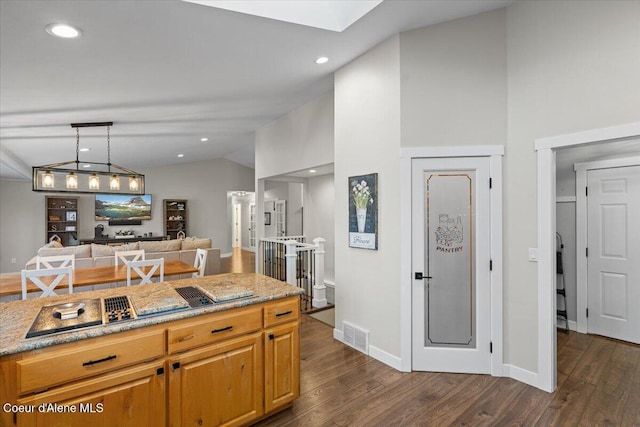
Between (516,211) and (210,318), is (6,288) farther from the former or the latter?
(516,211)

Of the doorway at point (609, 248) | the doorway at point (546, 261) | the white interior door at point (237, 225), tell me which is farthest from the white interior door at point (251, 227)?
the doorway at point (546, 261)

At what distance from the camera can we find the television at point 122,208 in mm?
9838

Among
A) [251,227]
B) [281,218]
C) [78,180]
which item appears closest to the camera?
[78,180]

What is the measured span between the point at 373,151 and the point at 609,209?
3.07 metres

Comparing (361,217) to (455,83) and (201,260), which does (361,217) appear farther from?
(201,260)

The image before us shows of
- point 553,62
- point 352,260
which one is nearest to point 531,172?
point 553,62

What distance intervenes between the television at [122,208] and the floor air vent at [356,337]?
909 cm

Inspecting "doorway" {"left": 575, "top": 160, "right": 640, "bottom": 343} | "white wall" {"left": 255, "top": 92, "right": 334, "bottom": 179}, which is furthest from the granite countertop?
"doorway" {"left": 575, "top": 160, "right": 640, "bottom": 343}

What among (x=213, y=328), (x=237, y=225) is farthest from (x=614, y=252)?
(x=237, y=225)

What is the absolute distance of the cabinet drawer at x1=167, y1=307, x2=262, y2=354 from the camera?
74.5 inches

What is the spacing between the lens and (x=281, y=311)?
93.6 inches

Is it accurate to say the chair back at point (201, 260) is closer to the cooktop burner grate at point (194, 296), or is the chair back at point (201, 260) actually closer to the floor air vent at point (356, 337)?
the floor air vent at point (356, 337)

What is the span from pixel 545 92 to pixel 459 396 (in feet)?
9.10

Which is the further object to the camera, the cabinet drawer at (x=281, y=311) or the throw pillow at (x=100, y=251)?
the throw pillow at (x=100, y=251)
